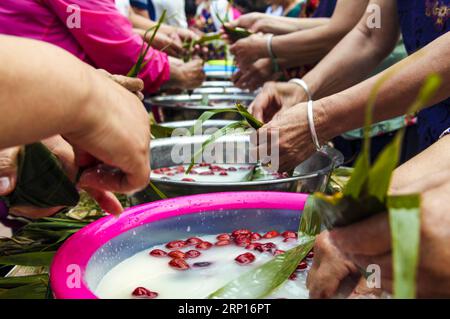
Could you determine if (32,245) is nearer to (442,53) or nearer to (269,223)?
(269,223)

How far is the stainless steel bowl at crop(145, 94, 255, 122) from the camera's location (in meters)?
2.17

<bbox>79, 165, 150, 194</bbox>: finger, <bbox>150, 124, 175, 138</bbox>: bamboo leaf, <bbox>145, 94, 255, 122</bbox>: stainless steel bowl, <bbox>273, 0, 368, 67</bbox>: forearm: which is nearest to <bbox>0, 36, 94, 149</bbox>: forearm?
<bbox>79, 165, 150, 194</bbox>: finger

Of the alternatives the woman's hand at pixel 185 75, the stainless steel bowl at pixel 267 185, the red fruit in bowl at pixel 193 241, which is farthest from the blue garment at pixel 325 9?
the red fruit in bowl at pixel 193 241

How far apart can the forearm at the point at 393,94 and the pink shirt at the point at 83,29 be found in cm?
117

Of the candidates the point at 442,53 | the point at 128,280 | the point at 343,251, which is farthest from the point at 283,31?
the point at 343,251

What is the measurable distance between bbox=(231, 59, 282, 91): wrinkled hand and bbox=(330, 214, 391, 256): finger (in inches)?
86.4

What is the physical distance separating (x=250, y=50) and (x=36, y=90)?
2.21 metres

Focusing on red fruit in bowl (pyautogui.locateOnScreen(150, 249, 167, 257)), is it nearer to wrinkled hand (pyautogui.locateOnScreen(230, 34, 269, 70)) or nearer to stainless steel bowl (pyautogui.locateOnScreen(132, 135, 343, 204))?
stainless steel bowl (pyautogui.locateOnScreen(132, 135, 343, 204))

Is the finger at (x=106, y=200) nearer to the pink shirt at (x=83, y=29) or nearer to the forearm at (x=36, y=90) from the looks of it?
the forearm at (x=36, y=90)

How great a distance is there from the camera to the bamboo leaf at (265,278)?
0.76 metres

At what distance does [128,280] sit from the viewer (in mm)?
933

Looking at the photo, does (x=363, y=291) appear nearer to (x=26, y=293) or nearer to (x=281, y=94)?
(x=26, y=293)

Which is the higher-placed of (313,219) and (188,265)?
(313,219)
